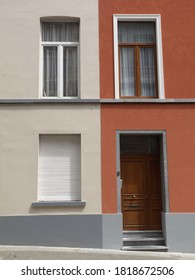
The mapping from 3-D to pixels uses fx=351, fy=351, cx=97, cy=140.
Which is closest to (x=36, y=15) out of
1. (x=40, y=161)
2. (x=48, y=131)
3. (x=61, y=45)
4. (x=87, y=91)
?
(x=61, y=45)

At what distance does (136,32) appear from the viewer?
1052 centimetres

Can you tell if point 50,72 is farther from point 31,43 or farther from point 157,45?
point 157,45

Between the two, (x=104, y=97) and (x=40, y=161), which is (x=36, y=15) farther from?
(x=40, y=161)

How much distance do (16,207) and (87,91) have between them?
3714 millimetres

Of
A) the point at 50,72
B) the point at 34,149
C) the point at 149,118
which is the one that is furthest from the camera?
the point at 50,72

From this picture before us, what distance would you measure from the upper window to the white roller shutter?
55.6 inches

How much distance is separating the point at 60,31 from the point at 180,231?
262 inches

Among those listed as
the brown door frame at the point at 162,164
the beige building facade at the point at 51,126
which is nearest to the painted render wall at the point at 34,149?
the beige building facade at the point at 51,126

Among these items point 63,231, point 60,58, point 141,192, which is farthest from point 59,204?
point 60,58

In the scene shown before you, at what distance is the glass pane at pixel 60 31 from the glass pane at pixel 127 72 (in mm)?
1482

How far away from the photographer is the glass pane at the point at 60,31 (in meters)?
10.4

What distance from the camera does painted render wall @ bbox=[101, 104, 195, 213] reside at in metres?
9.48

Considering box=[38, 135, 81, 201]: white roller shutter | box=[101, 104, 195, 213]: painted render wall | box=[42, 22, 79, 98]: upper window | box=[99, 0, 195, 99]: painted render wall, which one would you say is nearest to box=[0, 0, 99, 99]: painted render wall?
box=[99, 0, 195, 99]: painted render wall

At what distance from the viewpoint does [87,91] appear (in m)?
9.88
